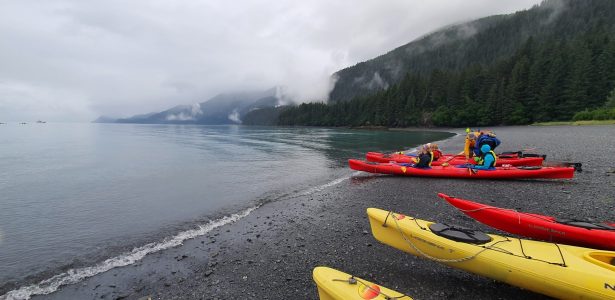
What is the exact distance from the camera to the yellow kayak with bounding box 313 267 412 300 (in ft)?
15.4

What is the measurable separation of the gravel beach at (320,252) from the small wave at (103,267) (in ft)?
1.05

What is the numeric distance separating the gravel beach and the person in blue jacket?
142 centimetres

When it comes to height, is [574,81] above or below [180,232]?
above

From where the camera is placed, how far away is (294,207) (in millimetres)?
12867

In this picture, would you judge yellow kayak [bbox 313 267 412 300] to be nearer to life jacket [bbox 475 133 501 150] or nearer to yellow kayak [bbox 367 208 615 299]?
yellow kayak [bbox 367 208 615 299]

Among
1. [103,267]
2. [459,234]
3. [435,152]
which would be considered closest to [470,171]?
[435,152]

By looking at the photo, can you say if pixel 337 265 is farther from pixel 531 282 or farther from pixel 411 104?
pixel 411 104

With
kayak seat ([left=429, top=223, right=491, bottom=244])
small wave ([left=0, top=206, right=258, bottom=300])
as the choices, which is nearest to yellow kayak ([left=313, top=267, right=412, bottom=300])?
kayak seat ([left=429, top=223, right=491, bottom=244])

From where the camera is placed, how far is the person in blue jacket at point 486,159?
618 inches

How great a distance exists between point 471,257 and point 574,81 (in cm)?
8203

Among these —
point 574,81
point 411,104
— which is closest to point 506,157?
point 574,81

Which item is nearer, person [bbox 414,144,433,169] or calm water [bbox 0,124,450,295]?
calm water [bbox 0,124,450,295]

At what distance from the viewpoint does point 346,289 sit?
486cm

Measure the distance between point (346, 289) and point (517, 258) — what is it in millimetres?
3283
